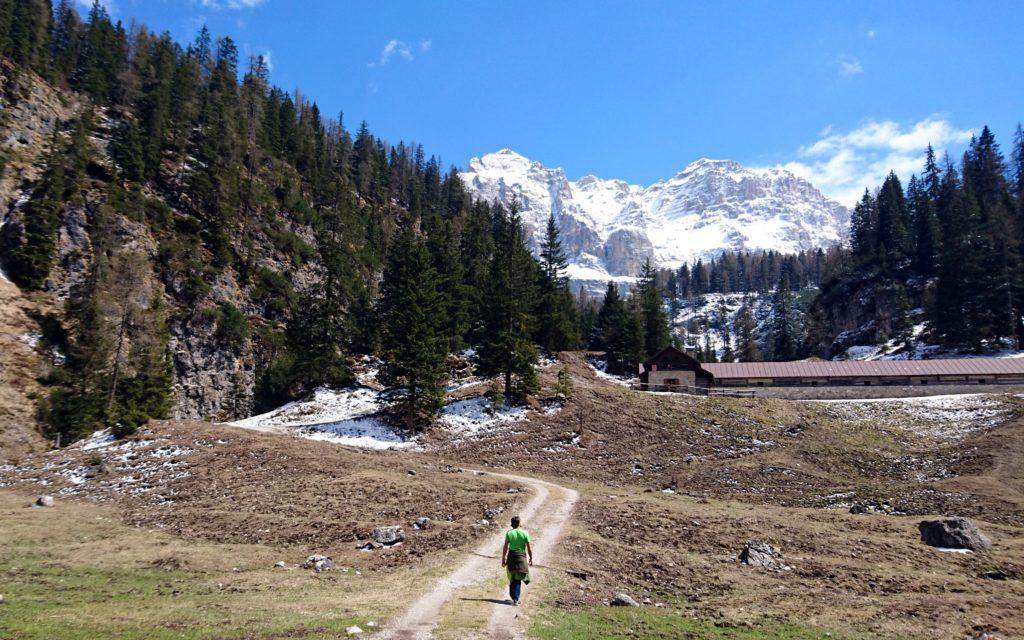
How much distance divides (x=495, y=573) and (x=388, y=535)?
485cm

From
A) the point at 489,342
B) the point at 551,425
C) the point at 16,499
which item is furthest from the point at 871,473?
the point at 16,499

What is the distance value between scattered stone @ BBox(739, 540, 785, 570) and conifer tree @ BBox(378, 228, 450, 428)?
1012 inches

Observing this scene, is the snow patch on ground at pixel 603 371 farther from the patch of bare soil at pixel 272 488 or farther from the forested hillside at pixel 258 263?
the patch of bare soil at pixel 272 488

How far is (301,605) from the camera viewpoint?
11.6 m

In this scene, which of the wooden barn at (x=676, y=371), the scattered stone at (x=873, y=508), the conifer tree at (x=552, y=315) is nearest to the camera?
the scattered stone at (x=873, y=508)

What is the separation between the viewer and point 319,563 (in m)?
15.4

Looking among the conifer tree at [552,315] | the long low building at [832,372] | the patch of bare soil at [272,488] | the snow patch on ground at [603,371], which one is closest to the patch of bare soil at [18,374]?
the patch of bare soil at [272,488]

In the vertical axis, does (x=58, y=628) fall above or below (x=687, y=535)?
above

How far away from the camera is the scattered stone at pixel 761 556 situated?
16.8 m

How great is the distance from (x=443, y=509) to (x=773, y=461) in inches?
921

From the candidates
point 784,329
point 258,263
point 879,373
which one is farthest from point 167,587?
point 784,329

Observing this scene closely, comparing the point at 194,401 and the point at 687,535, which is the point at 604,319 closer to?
the point at 194,401

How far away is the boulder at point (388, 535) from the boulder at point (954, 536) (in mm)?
18852

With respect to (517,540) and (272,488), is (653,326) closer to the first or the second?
(272,488)
